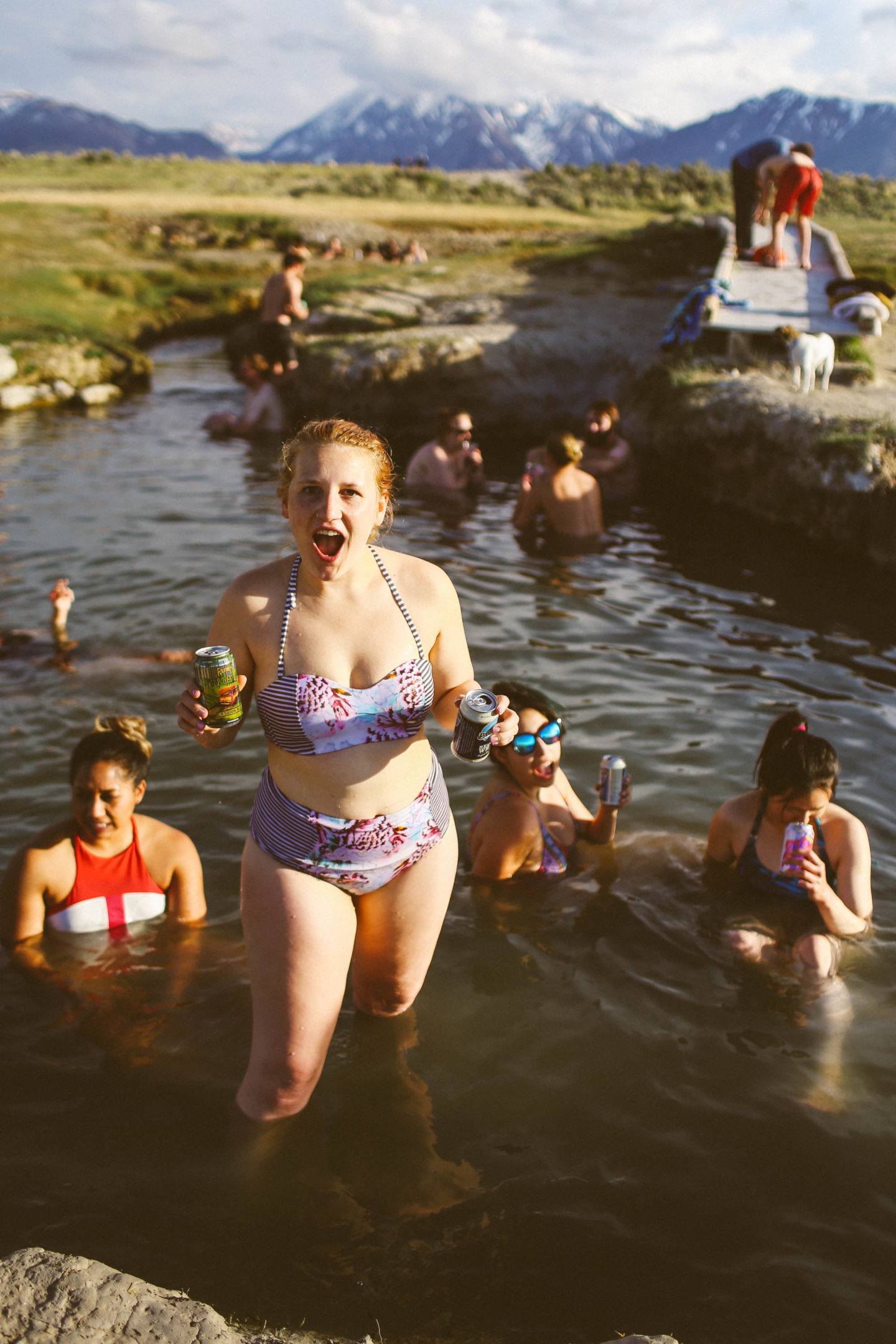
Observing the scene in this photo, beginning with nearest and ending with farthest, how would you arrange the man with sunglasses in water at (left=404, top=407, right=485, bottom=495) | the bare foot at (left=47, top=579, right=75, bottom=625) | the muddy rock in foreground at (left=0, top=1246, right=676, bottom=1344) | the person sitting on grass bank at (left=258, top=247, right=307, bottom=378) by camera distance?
the muddy rock in foreground at (left=0, top=1246, right=676, bottom=1344) < the bare foot at (left=47, top=579, right=75, bottom=625) < the man with sunglasses in water at (left=404, top=407, right=485, bottom=495) < the person sitting on grass bank at (left=258, top=247, right=307, bottom=378)

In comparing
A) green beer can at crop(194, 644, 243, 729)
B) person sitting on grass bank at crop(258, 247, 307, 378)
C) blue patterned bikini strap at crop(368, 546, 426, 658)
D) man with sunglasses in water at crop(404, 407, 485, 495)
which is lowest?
man with sunglasses in water at crop(404, 407, 485, 495)

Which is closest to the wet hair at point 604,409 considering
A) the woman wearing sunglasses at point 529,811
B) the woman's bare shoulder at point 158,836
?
the woman wearing sunglasses at point 529,811

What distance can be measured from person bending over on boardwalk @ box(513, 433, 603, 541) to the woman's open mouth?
7.51m

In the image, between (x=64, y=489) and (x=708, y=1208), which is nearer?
(x=708, y=1208)

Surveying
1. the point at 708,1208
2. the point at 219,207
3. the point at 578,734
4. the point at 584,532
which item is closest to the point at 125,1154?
the point at 708,1208

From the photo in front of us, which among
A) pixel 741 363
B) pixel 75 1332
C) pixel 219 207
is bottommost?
pixel 75 1332

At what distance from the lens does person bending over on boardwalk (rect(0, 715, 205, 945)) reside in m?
4.24

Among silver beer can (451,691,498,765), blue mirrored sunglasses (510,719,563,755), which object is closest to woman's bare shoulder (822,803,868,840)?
blue mirrored sunglasses (510,719,563,755)

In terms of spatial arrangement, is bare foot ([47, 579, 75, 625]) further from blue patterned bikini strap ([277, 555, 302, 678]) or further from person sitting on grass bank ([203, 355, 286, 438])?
person sitting on grass bank ([203, 355, 286, 438])

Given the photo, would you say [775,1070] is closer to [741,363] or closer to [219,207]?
[741,363]

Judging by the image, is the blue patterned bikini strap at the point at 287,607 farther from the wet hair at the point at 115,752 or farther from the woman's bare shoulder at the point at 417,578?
the wet hair at the point at 115,752

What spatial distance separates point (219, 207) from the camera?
3741 centimetres

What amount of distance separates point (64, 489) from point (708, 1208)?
1057 cm

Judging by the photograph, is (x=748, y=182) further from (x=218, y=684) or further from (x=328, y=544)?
(x=218, y=684)
